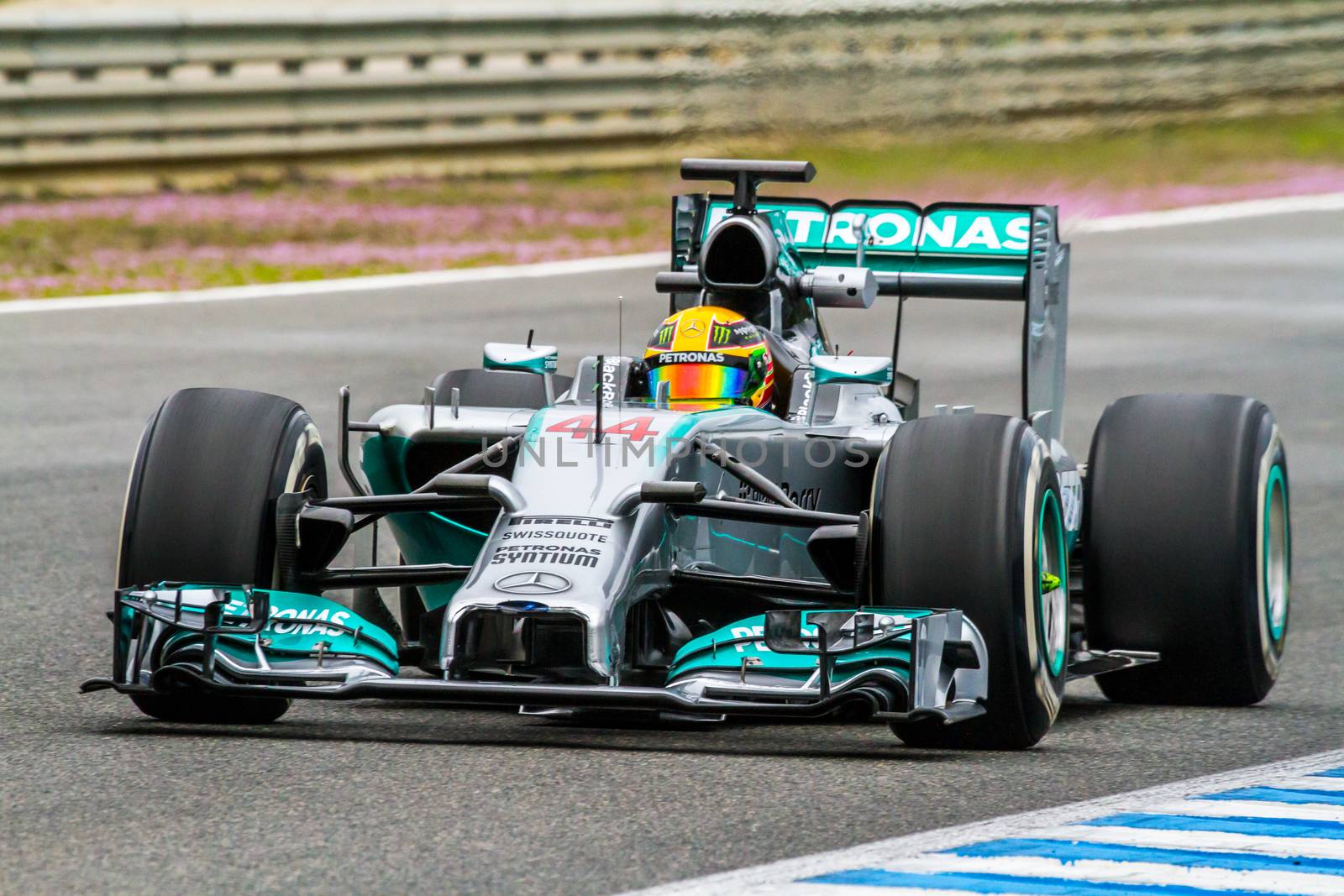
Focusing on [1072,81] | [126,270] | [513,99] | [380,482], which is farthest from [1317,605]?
[513,99]

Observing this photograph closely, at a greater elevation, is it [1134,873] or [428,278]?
[428,278]

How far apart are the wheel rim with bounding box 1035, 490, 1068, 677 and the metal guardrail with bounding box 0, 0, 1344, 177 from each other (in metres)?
6.74

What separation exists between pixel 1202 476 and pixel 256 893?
11.9ft

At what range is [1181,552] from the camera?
289 inches

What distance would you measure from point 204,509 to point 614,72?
49.9 ft

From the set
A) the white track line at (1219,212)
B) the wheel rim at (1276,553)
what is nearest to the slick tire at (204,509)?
the wheel rim at (1276,553)

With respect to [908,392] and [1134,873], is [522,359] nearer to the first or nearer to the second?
[908,392]

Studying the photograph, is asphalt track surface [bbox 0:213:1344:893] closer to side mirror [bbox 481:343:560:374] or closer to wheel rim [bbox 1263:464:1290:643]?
wheel rim [bbox 1263:464:1290:643]

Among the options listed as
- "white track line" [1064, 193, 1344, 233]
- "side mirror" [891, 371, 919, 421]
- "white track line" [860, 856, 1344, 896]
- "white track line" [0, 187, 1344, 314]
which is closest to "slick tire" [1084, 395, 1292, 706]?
"side mirror" [891, 371, 919, 421]

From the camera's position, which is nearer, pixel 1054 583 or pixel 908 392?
pixel 1054 583

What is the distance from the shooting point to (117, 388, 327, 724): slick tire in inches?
264

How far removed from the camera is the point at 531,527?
6578 millimetres

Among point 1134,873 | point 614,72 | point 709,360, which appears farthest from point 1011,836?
point 614,72

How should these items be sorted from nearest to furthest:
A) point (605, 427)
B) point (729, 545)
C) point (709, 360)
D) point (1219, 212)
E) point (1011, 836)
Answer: point (1011, 836)
point (605, 427)
point (729, 545)
point (709, 360)
point (1219, 212)
